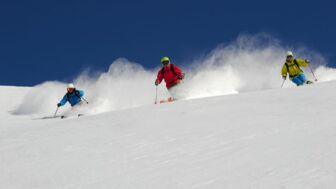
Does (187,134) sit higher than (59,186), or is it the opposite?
(187,134)

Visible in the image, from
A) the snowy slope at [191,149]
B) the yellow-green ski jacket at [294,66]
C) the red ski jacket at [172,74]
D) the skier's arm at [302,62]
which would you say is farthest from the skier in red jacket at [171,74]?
the snowy slope at [191,149]

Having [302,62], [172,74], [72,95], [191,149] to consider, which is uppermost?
[302,62]

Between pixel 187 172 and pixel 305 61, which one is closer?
pixel 187 172

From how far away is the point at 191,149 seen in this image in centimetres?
587

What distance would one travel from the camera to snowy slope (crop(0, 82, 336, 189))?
15.0 feet

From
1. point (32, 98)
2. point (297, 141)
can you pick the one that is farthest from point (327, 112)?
point (32, 98)

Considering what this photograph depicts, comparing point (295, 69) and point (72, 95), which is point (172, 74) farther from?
point (295, 69)

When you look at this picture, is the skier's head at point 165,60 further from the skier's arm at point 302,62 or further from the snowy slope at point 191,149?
the snowy slope at point 191,149

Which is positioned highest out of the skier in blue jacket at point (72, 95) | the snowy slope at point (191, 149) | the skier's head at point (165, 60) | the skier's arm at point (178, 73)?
the skier's head at point (165, 60)

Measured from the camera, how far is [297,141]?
5504 mm

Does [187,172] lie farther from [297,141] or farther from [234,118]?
[234,118]

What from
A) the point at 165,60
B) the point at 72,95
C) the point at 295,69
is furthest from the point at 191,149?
the point at 295,69

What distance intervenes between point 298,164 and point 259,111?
3.37 metres

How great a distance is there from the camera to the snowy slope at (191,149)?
457 centimetres
